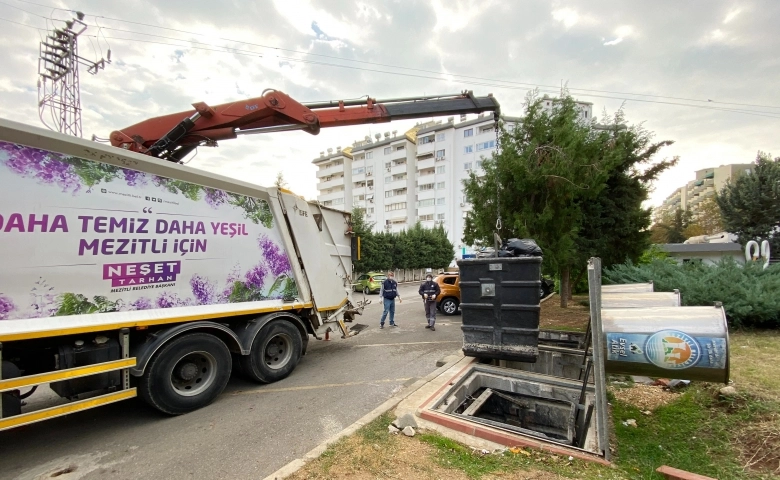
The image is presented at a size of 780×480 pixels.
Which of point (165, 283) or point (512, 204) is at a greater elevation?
point (512, 204)

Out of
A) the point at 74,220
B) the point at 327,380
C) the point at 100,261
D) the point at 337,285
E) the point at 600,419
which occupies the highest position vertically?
the point at 74,220

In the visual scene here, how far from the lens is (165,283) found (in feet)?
13.8

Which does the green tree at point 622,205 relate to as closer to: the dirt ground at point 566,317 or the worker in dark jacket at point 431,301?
the dirt ground at point 566,317

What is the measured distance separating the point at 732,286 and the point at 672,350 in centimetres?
689

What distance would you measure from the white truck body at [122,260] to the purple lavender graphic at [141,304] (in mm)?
11

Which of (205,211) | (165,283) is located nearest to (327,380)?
(165,283)

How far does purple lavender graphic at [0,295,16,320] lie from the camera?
10.2ft

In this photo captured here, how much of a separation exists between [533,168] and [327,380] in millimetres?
7313

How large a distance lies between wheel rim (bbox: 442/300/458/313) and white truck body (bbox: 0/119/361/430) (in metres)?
7.51

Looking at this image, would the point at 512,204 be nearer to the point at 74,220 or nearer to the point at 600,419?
the point at 600,419

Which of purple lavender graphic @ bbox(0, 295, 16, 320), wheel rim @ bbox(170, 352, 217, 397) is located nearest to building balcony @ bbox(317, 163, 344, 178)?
wheel rim @ bbox(170, 352, 217, 397)

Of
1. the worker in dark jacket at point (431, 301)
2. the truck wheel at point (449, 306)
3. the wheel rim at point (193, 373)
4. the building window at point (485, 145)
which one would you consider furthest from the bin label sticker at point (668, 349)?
the building window at point (485, 145)

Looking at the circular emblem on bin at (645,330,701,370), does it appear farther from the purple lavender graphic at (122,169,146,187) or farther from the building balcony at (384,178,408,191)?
the building balcony at (384,178,408,191)

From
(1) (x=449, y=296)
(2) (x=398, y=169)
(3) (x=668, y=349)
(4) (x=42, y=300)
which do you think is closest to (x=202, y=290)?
(4) (x=42, y=300)
